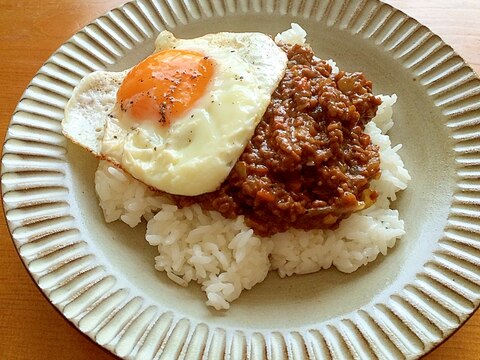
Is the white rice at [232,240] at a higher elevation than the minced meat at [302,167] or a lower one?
lower

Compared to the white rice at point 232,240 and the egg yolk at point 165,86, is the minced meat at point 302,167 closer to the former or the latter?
the white rice at point 232,240

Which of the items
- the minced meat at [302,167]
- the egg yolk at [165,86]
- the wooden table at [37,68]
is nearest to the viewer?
the wooden table at [37,68]

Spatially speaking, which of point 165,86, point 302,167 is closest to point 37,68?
point 165,86

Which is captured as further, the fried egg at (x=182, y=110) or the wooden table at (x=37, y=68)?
the fried egg at (x=182, y=110)

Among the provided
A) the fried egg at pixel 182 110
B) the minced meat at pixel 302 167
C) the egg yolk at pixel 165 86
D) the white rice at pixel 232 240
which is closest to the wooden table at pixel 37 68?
the white rice at pixel 232 240

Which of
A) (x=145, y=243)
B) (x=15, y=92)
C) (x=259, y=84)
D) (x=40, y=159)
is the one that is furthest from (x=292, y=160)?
(x=15, y=92)

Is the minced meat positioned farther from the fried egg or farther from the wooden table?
the wooden table

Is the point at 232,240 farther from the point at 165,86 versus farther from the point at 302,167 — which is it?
the point at 165,86

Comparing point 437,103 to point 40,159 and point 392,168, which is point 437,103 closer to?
point 392,168
